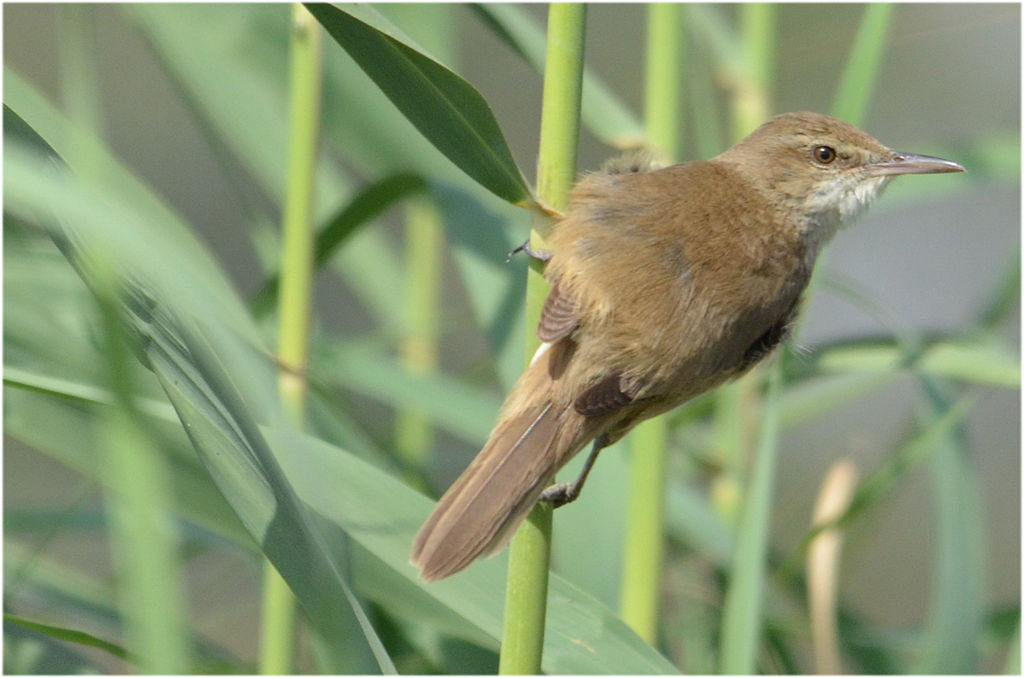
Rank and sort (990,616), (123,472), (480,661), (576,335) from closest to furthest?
1. (123,472)
2. (576,335)
3. (480,661)
4. (990,616)

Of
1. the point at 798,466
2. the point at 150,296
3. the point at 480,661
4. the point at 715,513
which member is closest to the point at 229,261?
the point at 798,466

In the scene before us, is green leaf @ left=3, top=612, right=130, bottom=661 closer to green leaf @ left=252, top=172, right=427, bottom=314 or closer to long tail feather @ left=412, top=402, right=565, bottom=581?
long tail feather @ left=412, top=402, right=565, bottom=581

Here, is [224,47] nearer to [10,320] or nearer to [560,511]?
[10,320]

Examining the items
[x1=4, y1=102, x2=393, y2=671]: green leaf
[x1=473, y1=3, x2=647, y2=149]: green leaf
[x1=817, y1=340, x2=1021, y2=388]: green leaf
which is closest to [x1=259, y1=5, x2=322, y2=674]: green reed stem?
[x1=473, y1=3, x2=647, y2=149]: green leaf

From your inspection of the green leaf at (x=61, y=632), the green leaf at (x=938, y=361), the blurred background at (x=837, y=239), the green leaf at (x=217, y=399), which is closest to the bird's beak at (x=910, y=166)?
the green leaf at (x=938, y=361)

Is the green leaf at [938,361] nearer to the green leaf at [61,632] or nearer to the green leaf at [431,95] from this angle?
the green leaf at [431,95]

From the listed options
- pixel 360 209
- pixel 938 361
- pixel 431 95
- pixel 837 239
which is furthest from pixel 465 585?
pixel 837 239
